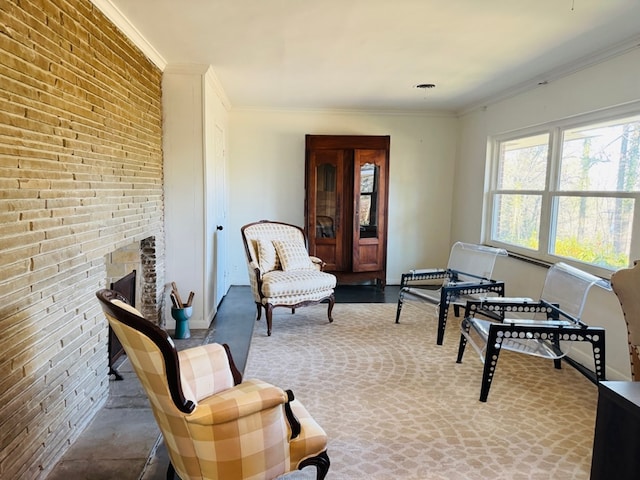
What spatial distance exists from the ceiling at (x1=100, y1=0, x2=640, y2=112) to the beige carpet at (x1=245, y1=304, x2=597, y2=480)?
2348 mm

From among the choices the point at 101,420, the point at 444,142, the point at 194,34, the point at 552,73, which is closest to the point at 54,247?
the point at 101,420

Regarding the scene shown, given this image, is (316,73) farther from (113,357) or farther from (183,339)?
(113,357)

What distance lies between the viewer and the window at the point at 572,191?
120 inches

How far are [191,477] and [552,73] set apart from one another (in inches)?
157

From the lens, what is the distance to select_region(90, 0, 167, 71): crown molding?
7.79 feet

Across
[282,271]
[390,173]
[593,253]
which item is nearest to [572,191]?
[593,253]

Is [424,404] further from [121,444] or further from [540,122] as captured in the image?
[540,122]

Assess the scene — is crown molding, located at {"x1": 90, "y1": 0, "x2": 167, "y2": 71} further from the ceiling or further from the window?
the window

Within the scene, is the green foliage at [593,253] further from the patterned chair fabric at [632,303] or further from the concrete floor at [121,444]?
the concrete floor at [121,444]

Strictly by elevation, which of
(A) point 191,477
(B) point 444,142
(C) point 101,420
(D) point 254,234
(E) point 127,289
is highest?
(B) point 444,142

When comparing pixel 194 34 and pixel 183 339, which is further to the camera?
pixel 183 339

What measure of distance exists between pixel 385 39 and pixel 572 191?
2.10m

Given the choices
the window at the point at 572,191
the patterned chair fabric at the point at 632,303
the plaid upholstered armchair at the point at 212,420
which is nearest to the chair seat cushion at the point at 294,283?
the window at the point at 572,191

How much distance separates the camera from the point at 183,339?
3.61 m
